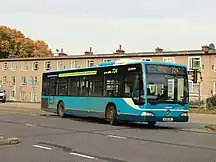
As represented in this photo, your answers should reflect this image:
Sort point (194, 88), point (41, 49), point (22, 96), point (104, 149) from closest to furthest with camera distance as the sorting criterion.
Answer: point (104, 149) → point (194, 88) → point (22, 96) → point (41, 49)

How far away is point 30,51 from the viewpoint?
4082 inches

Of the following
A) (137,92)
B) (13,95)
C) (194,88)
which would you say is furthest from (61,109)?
(13,95)

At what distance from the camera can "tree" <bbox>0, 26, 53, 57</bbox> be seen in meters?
99.7

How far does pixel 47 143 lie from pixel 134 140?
298cm

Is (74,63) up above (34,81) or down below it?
above

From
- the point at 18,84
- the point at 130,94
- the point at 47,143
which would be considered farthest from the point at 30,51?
the point at 47,143

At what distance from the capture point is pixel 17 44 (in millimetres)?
102875

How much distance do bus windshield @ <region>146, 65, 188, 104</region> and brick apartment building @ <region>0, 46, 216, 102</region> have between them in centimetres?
3326

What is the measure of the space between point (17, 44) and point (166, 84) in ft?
284

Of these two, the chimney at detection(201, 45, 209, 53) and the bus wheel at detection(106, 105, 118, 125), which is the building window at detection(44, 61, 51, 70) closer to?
the chimney at detection(201, 45, 209, 53)

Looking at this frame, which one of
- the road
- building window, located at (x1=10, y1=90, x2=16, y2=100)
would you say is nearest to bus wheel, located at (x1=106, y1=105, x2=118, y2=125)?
the road

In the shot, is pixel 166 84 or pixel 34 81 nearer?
pixel 166 84

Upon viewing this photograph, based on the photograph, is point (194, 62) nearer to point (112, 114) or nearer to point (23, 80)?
point (23, 80)

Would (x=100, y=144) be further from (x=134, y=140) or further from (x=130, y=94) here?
(x=130, y=94)
